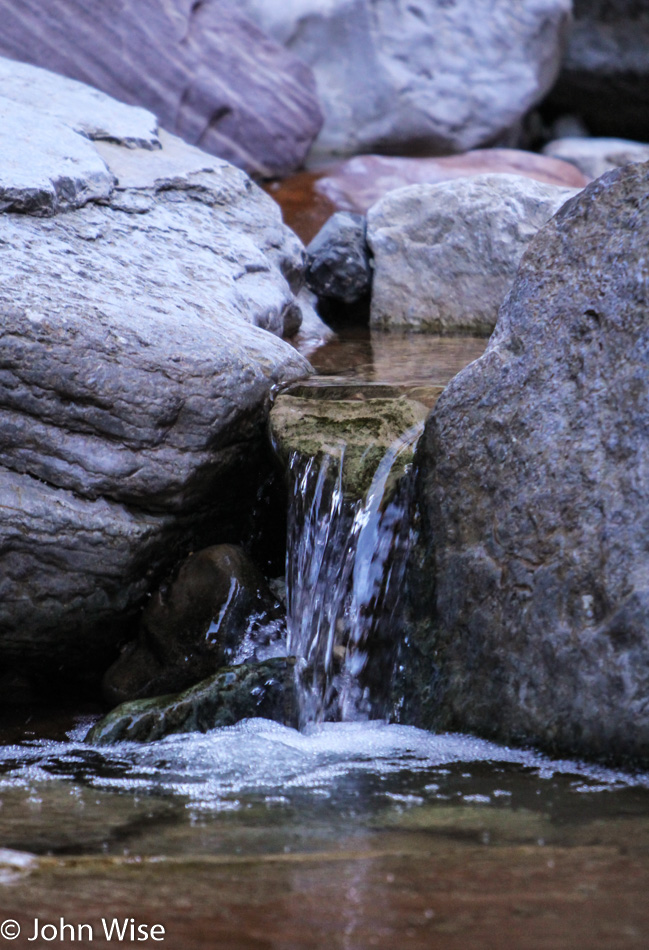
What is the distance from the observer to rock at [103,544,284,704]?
10.7 ft

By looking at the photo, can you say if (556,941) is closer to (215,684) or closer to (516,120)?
(215,684)

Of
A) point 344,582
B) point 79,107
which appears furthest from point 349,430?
point 79,107

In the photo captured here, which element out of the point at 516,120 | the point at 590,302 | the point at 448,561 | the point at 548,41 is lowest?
the point at 448,561

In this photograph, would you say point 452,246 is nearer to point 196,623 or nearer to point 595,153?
point 196,623

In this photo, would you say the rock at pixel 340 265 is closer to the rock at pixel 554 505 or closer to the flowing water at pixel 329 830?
the flowing water at pixel 329 830

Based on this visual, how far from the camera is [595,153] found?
29.0ft

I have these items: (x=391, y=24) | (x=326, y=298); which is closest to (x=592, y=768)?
(x=326, y=298)

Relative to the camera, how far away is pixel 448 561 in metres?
2.77

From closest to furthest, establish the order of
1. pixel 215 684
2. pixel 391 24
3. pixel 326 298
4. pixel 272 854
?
pixel 272 854
pixel 215 684
pixel 326 298
pixel 391 24

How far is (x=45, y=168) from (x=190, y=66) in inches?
137

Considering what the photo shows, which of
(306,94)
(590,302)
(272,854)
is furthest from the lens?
(306,94)

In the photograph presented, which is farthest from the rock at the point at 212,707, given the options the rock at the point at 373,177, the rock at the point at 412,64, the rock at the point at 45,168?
the rock at the point at 412,64

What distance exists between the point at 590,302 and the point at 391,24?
6887 mm

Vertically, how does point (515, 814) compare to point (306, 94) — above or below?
below
